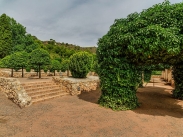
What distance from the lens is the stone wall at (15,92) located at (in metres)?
6.26

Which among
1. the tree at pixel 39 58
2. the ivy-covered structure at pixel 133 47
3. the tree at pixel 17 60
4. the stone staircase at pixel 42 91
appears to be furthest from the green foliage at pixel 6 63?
the ivy-covered structure at pixel 133 47

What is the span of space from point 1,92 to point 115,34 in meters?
7.03

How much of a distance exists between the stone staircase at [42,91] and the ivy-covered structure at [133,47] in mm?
3248

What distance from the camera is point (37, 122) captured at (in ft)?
14.9

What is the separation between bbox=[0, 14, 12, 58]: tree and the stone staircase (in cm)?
2077

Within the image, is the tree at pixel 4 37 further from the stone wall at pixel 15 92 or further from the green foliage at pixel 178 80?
the green foliage at pixel 178 80

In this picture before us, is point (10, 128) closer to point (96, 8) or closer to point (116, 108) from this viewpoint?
point (116, 108)

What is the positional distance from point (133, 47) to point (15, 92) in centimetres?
579

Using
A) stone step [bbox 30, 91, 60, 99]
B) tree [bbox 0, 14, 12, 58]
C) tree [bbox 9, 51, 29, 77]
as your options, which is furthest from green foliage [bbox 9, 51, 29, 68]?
tree [bbox 0, 14, 12, 58]

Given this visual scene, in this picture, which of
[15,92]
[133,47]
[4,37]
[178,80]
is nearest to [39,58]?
[15,92]

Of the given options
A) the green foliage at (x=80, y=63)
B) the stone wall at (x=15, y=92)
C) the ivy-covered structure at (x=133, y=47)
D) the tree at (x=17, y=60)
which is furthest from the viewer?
the tree at (x=17, y=60)

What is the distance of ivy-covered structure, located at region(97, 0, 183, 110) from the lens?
14.2ft

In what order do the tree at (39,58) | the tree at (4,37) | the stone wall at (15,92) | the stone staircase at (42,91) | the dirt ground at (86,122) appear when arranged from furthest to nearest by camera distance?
1. the tree at (4,37)
2. the tree at (39,58)
3. the stone staircase at (42,91)
4. the stone wall at (15,92)
5. the dirt ground at (86,122)

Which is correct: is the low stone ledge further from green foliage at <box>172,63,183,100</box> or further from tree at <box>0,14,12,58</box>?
tree at <box>0,14,12,58</box>
